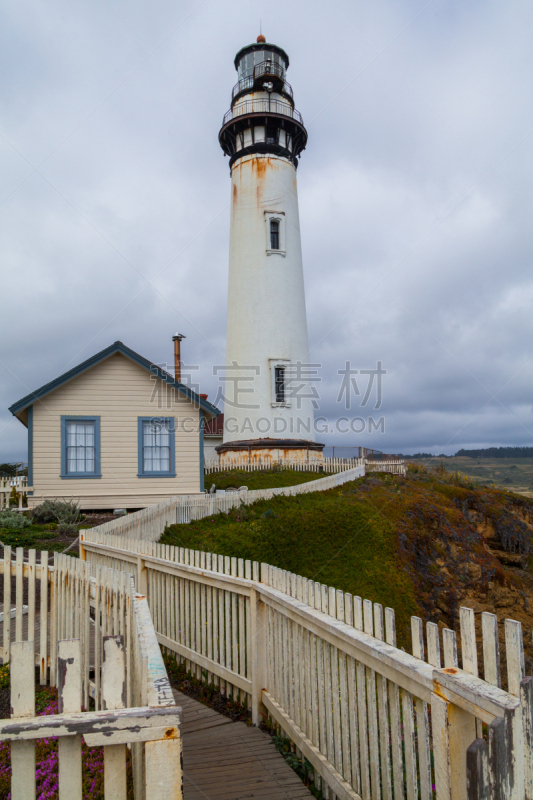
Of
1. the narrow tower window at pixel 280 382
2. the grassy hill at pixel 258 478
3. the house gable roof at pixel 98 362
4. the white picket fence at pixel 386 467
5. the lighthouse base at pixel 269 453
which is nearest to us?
the house gable roof at pixel 98 362

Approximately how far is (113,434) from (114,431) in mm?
96

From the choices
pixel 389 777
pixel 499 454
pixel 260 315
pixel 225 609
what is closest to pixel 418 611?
pixel 225 609

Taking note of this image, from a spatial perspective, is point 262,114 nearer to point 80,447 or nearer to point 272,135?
point 272,135

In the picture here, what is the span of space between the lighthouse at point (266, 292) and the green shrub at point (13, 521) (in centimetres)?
1284

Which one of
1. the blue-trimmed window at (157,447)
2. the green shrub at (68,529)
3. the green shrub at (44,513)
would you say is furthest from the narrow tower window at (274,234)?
the green shrub at (68,529)

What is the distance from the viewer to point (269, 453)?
26547 mm

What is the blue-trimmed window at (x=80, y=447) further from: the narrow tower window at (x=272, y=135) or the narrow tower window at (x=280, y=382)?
the narrow tower window at (x=272, y=135)

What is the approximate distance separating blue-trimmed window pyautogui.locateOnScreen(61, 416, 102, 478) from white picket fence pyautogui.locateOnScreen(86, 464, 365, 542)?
9.48 feet

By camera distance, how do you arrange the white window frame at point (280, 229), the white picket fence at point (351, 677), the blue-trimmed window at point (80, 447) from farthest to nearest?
the white window frame at point (280, 229) → the blue-trimmed window at point (80, 447) → the white picket fence at point (351, 677)

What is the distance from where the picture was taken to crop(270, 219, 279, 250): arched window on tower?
1097 inches

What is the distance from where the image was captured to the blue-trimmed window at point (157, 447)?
17.6 metres

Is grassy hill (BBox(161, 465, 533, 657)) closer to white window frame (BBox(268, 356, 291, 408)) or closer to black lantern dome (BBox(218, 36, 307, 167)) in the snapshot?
white window frame (BBox(268, 356, 291, 408))

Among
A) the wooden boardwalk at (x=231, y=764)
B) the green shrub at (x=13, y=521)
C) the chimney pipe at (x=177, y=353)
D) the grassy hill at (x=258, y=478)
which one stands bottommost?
the wooden boardwalk at (x=231, y=764)

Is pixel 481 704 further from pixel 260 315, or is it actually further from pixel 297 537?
pixel 260 315
